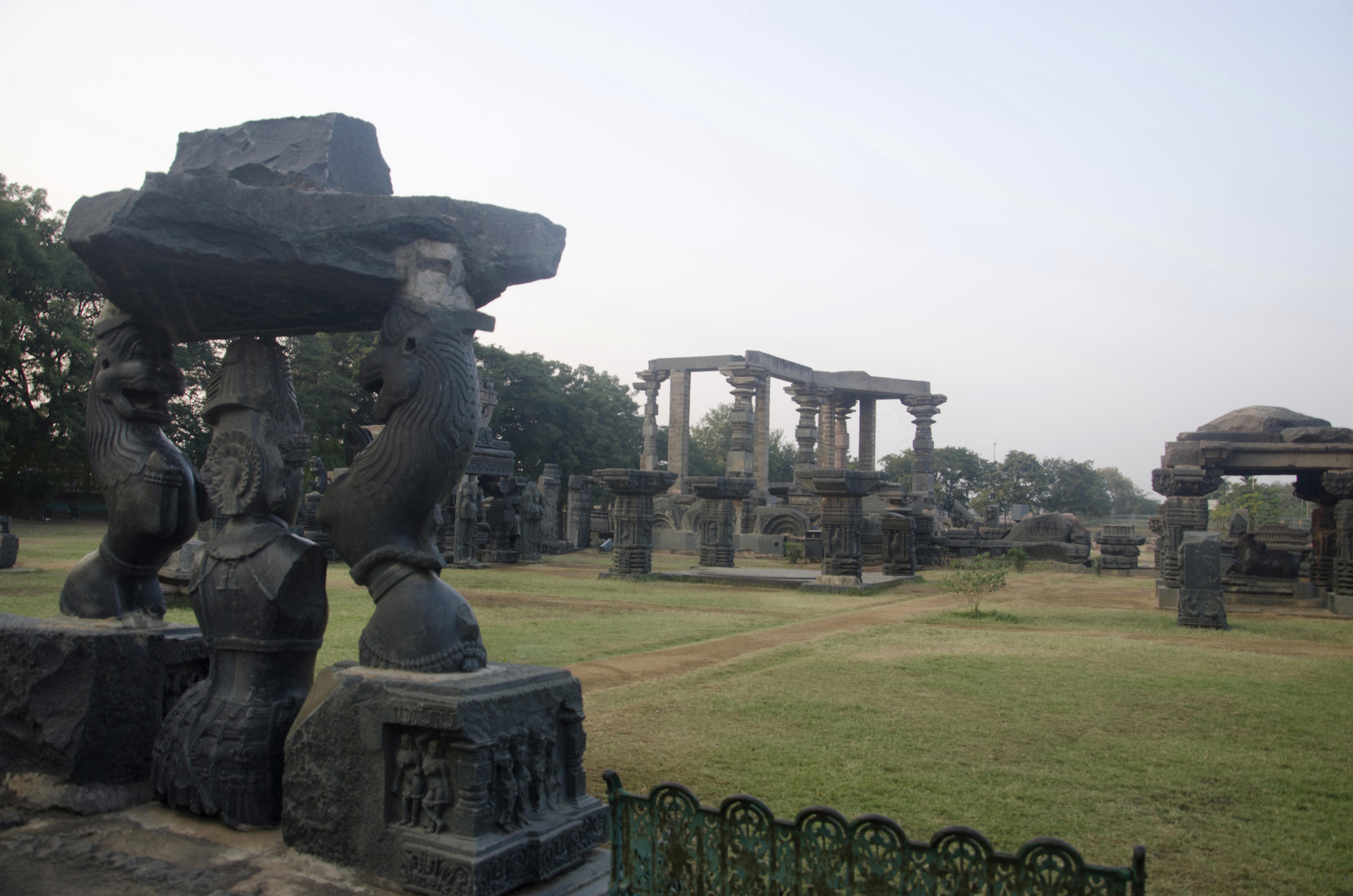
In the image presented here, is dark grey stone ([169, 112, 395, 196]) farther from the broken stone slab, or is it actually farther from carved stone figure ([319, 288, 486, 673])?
carved stone figure ([319, 288, 486, 673])

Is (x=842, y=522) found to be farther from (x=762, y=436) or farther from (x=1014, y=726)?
(x=762, y=436)

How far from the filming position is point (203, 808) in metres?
3.10

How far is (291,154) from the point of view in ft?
11.4

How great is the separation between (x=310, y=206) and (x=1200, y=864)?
397 cm

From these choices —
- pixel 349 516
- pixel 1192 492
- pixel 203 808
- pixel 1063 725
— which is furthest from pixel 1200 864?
pixel 1192 492

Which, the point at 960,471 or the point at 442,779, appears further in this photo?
the point at 960,471

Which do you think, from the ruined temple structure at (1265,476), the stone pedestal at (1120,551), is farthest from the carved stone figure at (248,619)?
the stone pedestal at (1120,551)

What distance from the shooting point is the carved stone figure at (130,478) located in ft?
11.5

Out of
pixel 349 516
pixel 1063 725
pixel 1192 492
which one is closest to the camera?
pixel 349 516

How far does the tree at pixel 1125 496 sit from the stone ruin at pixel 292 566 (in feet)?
270

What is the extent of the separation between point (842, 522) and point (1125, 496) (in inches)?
3563

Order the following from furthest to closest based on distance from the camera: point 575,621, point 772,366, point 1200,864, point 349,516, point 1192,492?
1. point 772,366
2. point 1192,492
3. point 575,621
4. point 1200,864
5. point 349,516

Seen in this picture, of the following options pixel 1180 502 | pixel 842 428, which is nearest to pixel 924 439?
pixel 842 428

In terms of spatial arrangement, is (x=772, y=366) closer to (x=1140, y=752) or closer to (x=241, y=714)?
(x=1140, y=752)
